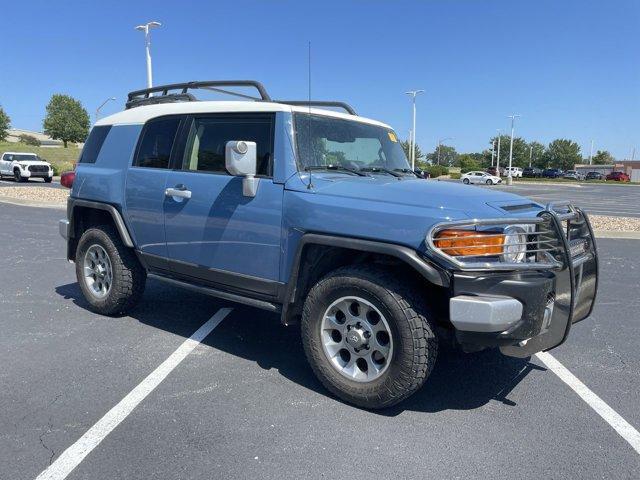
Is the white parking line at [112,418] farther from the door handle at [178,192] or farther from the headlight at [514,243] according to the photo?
the headlight at [514,243]


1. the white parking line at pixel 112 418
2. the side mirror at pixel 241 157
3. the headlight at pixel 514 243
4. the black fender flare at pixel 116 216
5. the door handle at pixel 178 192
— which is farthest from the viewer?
the black fender flare at pixel 116 216

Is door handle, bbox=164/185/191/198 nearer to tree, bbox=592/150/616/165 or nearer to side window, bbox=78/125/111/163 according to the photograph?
side window, bbox=78/125/111/163

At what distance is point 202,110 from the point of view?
4.41m

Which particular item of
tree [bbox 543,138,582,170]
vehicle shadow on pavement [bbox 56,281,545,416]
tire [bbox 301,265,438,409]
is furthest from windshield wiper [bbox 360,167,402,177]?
tree [bbox 543,138,582,170]

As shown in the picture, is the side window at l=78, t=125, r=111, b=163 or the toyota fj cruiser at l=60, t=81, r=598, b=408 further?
the side window at l=78, t=125, r=111, b=163

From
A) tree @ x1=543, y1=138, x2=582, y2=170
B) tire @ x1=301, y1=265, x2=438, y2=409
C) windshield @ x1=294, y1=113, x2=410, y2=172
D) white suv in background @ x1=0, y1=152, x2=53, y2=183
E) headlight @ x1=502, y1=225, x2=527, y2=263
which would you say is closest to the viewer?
headlight @ x1=502, y1=225, x2=527, y2=263

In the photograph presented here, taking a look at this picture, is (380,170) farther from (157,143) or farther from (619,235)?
(619,235)

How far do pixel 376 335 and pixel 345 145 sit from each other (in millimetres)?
1651

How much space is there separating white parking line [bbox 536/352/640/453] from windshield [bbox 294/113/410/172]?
6.70 feet

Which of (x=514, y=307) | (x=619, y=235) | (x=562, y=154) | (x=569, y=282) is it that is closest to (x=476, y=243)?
(x=514, y=307)

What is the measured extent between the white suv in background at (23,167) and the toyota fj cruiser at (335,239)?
29965 mm

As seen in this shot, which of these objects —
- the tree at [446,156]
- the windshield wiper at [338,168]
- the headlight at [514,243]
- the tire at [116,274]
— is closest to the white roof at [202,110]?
the windshield wiper at [338,168]

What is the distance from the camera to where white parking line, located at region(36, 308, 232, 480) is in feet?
8.98

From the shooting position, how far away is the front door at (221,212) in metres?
3.83
